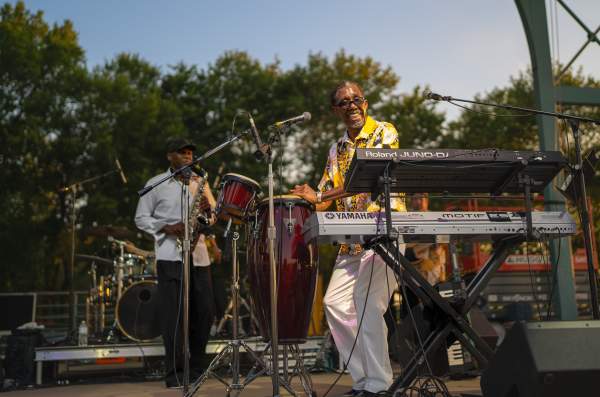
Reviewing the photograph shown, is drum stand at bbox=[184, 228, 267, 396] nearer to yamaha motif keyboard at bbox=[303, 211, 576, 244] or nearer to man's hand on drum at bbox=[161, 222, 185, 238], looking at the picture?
man's hand on drum at bbox=[161, 222, 185, 238]

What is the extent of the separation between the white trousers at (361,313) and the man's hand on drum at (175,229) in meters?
1.89

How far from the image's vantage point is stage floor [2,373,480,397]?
4.82 meters

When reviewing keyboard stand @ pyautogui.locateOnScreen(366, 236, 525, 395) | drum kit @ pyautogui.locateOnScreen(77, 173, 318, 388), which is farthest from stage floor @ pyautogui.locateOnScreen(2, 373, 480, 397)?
keyboard stand @ pyautogui.locateOnScreen(366, 236, 525, 395)

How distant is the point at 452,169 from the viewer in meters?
3.41

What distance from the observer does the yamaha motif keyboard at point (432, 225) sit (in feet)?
10.8

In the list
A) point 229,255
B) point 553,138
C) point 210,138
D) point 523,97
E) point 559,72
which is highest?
point 523,97

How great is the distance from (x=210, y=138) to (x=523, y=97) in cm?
1229

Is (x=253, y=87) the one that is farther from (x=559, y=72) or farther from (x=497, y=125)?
(x=559, y=72)

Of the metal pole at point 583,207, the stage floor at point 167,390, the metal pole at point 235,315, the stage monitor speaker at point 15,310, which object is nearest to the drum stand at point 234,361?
the metal pole at point 235,315

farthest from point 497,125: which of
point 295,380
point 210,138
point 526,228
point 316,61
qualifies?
point 526,228

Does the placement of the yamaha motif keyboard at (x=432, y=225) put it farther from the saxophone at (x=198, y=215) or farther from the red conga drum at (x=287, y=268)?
the saxophone at (x=198, y=215)

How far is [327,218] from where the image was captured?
3279 mm

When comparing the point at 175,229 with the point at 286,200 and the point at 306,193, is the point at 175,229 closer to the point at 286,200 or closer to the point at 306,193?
the point at 286,200

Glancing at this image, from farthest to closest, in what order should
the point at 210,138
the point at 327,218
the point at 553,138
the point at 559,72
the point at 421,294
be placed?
the point at 210,138
the point at 559,72
the point at 553,138
the point at 421,294
the point at 327,218
